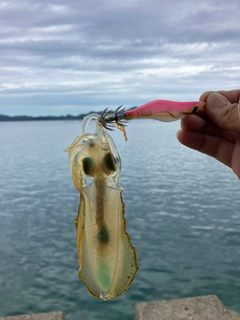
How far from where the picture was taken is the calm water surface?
10.9 meters

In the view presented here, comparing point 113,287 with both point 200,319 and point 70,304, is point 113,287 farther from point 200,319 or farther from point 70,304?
point 70,304

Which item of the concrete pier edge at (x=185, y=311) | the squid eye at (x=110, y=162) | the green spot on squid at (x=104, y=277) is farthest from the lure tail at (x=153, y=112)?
the concrete pier edge at (x=185, y=311)

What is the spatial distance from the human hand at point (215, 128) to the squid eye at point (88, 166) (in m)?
1.15

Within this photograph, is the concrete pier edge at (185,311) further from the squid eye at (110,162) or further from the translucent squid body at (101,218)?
the squid eye at (110,162)

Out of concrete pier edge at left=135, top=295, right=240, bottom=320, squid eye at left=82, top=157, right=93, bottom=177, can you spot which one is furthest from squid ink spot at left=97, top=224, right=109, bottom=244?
concrete pier edge at left=135, top=295, right=240, bottom=320

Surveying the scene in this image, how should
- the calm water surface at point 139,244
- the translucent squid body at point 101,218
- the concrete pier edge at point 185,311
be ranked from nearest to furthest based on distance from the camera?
the translucent squid body at point 101,218 → the concrete pier edge at point 185,311 → the calm water surface at point 139,244

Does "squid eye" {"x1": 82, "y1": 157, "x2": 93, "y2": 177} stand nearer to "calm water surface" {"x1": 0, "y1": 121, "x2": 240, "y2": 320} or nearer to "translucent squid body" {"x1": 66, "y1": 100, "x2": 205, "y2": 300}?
"translucent squid body" {"x1": 66, "y1": 100, "x2": 205, "y2": 300}

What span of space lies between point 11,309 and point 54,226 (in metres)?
6.50

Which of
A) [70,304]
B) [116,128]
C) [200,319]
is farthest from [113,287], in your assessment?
[70,304]

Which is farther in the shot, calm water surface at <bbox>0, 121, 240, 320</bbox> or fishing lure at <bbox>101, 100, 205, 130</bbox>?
calm water surface at <bbox>0, 121, 240, 320</bbox>

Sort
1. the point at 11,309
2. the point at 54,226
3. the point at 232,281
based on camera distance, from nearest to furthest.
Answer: the point at 11,309 → the point at 232,281 → the point at 54,226

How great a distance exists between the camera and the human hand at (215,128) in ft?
7.84

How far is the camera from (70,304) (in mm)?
10570

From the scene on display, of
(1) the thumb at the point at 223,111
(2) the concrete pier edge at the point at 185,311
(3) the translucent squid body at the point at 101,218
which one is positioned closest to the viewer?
(3) the translucent squid body at the point at 101,218
